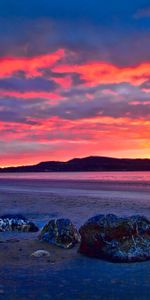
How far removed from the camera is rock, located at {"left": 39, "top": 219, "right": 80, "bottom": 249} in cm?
1093

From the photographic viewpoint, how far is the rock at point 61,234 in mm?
10930

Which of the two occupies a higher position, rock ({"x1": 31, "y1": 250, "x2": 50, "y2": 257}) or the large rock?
the large rock

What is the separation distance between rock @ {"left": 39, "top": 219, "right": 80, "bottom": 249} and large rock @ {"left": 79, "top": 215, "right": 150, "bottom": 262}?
0.80 metres

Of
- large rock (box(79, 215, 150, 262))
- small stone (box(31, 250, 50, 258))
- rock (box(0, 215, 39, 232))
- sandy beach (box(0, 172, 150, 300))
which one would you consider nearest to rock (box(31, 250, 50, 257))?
small stone (box(31, 250, 50, 258))

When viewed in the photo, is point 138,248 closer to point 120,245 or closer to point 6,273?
point 120,245

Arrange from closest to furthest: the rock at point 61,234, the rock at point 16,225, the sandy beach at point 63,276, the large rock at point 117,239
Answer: the sandy beach at point 63,276
the large rock at point 117,239
the rock at point 61,234
the rock at point 16,225

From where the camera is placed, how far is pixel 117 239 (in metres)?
9.71

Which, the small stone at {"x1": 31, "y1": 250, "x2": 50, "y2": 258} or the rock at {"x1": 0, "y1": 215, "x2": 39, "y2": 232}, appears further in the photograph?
the rock at {"x1": 0, "y1": 215, "x2": 39, "y2": 232}

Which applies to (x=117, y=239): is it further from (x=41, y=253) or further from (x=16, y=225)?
(x=16, y=225)

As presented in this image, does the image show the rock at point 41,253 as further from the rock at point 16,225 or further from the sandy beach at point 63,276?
the rock at point 16,225

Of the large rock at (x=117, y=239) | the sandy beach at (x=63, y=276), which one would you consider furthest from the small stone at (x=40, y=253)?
the large rock at (x=117, y=239)

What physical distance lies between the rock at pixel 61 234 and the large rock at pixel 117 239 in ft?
2.63

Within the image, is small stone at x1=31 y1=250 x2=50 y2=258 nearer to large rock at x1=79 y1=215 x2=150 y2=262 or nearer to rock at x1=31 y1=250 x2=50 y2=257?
rock at x1=31 y1=250 x2=50 y2=257

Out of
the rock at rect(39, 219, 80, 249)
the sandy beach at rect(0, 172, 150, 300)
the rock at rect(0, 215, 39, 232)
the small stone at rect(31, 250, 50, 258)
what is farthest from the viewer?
the rock at rect(0, 215, 39, 232)
